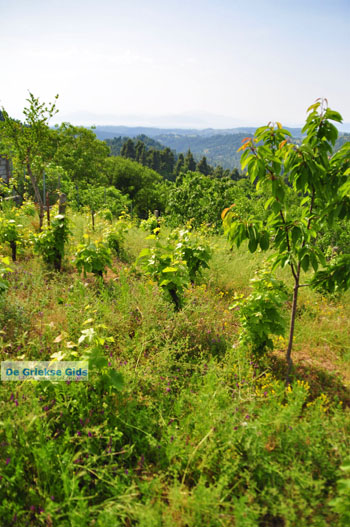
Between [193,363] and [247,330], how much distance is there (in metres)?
0.71

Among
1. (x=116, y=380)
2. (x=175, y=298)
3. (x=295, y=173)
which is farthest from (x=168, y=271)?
(x=295, y=173)

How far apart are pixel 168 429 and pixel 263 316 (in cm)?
154

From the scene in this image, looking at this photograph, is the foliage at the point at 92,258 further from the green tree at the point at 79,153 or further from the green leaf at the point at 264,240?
the green tree at the point at 79,153

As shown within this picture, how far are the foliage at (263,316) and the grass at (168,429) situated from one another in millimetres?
266

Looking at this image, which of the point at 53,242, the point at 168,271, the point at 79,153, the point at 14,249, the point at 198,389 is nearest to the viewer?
the point at 198,389

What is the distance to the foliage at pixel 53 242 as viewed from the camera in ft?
16.4

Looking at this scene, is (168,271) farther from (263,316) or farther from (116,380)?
(116,380)

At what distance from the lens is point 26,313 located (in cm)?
357

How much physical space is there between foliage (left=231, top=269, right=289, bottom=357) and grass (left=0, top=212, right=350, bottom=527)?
0.27 metres

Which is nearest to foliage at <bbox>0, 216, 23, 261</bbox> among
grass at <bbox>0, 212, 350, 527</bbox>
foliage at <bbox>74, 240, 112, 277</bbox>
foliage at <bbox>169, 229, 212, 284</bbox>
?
foliage at <bbox>74, 240, 112, 277</bbox>

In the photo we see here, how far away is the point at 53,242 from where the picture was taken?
498 centimetres

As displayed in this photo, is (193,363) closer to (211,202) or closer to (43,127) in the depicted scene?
(43,127)

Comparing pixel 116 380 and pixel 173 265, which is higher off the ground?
pixel 173 265

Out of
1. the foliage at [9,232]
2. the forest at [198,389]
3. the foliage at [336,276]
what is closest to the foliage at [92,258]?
the forest at [198,389]
